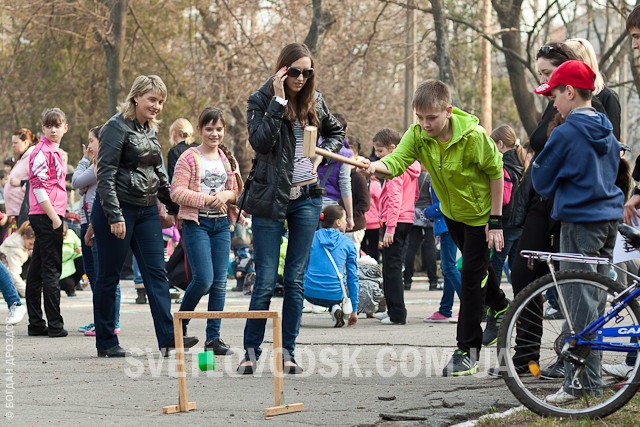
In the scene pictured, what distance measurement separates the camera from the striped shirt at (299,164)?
749 cm

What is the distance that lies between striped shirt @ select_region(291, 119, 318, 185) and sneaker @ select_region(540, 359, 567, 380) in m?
2.02

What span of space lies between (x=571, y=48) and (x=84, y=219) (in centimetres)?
474

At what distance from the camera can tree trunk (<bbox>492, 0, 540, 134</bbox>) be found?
23.5 m

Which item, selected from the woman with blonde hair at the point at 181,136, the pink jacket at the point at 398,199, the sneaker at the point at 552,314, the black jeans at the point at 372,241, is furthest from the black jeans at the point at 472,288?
the black jeans at the point at 372,241

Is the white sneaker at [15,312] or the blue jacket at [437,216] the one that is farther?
the blue jacket at [437,216]

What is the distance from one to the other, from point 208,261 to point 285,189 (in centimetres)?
146

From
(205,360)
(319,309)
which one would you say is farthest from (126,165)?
(319,309)

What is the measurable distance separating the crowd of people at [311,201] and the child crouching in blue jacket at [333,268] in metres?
0.02

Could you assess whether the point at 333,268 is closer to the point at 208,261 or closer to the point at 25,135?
the point at 208,261

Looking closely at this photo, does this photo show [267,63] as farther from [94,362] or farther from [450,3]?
[94,362]

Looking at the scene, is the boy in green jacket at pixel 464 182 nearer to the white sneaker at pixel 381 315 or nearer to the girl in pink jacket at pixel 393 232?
the girl in pink jacket at pixel 393 232

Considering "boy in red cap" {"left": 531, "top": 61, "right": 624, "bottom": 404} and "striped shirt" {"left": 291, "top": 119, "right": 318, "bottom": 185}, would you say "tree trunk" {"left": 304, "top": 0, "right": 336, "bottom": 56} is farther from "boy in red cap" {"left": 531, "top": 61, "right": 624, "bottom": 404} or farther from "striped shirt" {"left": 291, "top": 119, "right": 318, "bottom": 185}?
"boy in red cap" {"left": 531, "top": 61, "right": 624, "bottom": 404}

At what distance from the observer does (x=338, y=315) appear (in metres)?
10.9

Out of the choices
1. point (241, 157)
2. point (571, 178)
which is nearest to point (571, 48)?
point (571, 178)
